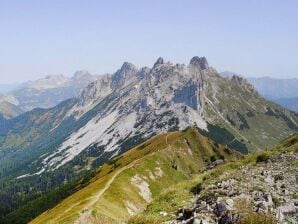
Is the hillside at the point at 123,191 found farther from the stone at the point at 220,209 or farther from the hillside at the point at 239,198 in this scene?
the stone at the point at 220,209

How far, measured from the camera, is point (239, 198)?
93.2 feet

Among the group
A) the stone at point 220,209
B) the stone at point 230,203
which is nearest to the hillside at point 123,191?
the stone at point 220,209

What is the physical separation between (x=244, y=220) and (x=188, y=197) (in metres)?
12.9

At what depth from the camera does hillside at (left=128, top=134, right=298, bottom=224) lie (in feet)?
82.4

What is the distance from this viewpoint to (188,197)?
36250 mm

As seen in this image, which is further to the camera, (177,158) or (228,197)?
(177,158)

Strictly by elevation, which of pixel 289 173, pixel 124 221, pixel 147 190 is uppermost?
pixel 124 221

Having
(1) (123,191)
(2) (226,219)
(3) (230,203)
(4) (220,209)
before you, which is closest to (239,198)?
(3) (230,203)

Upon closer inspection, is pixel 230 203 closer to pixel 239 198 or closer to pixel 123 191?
pixel 239 198

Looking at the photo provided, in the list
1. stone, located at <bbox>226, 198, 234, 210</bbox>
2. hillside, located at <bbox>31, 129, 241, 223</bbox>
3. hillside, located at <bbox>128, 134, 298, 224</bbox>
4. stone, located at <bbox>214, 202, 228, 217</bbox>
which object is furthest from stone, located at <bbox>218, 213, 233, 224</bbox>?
hillside, located at <bbox>31, 129, 241, 223</bbox>

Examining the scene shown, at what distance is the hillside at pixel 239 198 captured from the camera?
25.1 m

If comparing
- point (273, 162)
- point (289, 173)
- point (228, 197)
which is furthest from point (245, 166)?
point (228, 197)

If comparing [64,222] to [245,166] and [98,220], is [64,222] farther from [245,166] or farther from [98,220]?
[245,166]

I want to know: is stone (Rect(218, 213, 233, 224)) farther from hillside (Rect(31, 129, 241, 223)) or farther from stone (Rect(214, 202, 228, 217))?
hillside (Rect(31, 129, 241, 223))
